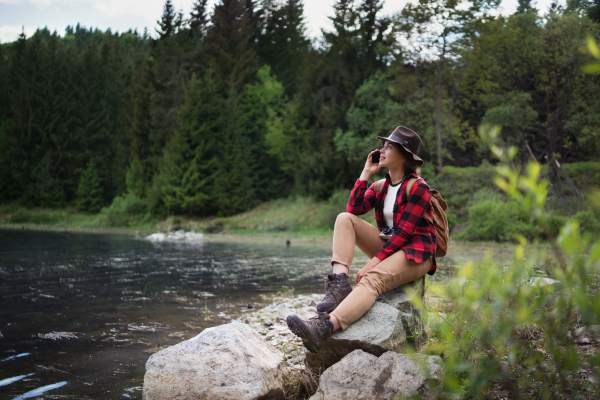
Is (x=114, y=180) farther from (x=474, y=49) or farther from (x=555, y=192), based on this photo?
(x=555, y=192)

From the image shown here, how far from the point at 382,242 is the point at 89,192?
127 ft

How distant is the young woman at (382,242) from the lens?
3719mm

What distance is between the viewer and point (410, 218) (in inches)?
155

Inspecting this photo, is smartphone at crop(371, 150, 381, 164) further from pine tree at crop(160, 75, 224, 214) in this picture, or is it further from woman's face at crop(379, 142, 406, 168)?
pine tree at crop(160, 75, 224, 214)

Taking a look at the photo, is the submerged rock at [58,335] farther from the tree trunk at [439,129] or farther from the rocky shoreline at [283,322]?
the tree trunk at [439,129]

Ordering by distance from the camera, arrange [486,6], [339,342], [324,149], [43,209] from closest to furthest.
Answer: [339,342], [486,6], [324,149], [43,209]

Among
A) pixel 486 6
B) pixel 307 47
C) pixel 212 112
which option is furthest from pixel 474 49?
pixel 307 47

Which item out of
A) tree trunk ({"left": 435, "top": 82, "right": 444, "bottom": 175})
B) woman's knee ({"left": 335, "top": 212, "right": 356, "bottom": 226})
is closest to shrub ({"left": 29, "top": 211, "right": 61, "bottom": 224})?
tree trunk ({"left": 435, "top": 82, "right": 444, "bottom": 175})

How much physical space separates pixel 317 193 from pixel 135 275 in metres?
20.8

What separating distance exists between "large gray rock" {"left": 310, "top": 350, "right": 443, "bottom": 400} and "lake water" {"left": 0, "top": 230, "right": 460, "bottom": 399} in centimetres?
179

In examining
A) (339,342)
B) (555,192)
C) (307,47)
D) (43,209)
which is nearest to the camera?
(339,342)

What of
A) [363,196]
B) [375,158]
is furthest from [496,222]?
[363,196]

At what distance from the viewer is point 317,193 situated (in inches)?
1230

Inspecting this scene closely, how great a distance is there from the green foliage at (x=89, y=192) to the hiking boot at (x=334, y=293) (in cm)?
3817
